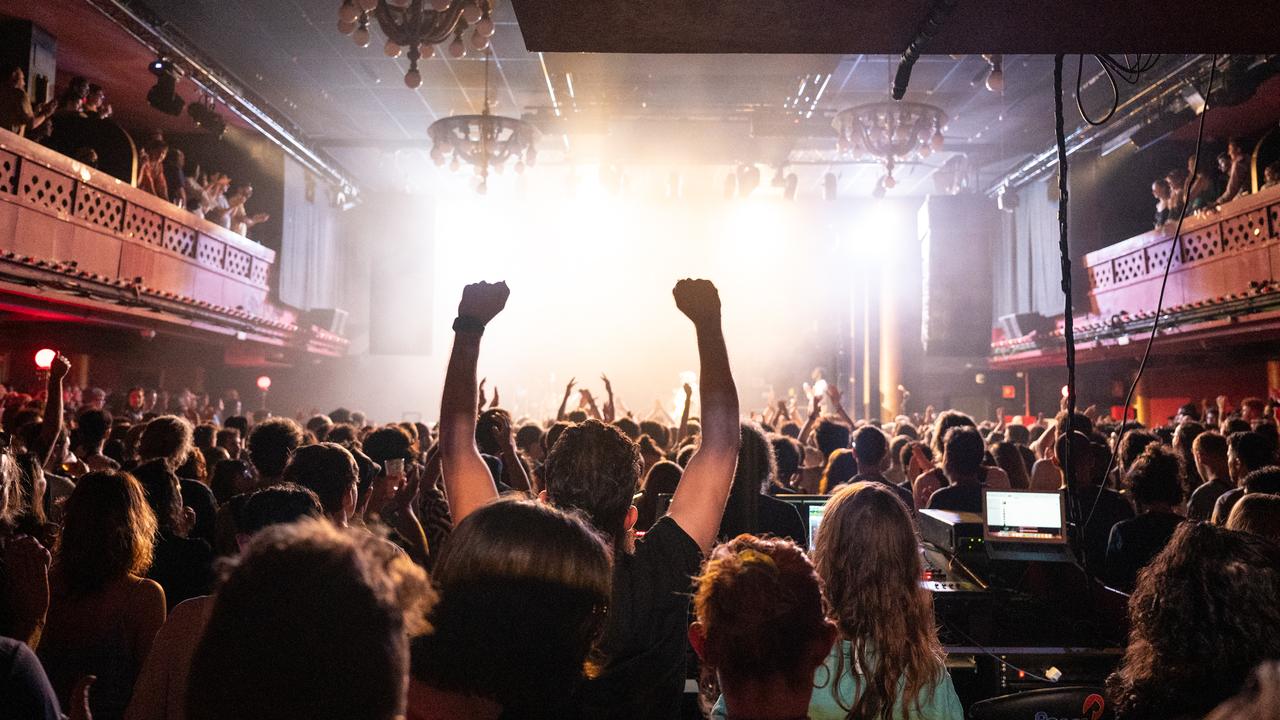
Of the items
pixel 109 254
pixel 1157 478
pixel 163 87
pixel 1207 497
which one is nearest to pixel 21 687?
pixel 1157 478

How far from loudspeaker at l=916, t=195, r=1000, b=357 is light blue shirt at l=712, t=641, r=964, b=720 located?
43.7 ft

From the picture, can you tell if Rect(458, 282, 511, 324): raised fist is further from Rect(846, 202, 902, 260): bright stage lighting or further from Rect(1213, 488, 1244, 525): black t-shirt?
Rect(846, 202, 902, 260): bright stage lighting

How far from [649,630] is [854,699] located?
1.71ft

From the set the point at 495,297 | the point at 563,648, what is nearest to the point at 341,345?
the point at 495,297

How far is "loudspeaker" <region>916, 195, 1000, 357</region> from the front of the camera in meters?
14.4

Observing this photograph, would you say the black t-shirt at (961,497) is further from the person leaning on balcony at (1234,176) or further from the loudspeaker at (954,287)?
the loudspeaker at (954,287)

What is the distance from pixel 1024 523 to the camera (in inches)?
123

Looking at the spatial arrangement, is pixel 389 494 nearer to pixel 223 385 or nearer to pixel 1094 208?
pixel 1094 208

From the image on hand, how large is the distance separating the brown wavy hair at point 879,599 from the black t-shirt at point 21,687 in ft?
5.26

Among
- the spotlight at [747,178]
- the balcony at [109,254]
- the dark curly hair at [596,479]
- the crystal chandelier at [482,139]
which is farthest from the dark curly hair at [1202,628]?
the spotlight at [747,178]

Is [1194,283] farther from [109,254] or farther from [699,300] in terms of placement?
[109,254]

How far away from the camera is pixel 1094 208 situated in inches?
598

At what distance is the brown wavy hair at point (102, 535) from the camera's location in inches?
93.7

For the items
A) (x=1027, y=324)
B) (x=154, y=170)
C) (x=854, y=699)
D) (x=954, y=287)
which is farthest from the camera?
(x=1027, y=324)
